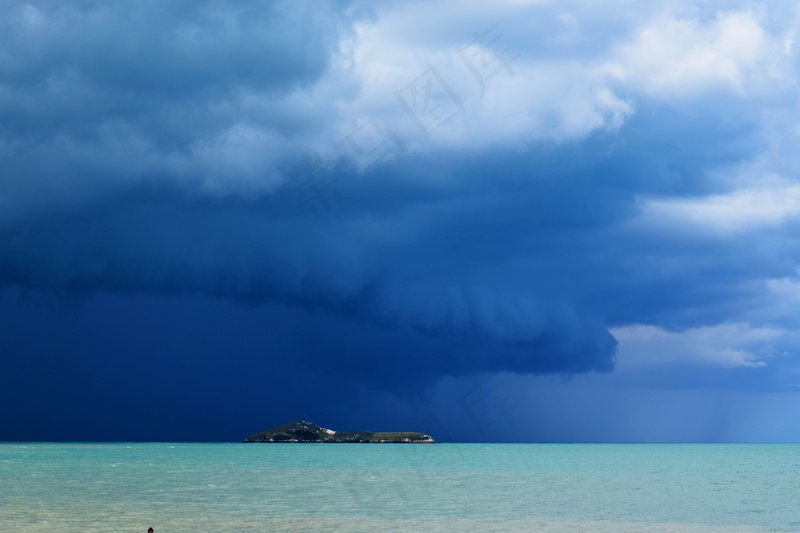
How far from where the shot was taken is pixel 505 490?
2975 inches

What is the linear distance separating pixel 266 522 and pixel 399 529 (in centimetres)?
924

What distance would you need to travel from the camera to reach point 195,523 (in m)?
47.8

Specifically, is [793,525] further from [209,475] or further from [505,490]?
[209,475]

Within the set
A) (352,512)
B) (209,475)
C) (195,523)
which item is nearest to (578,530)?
(352,512)

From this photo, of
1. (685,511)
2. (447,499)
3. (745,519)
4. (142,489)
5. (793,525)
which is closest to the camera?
(793,525)

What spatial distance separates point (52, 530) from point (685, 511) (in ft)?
158

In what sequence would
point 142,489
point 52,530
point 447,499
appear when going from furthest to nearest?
point 142,489
point 447,499
point 52,530

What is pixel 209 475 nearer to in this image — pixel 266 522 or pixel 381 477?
pixel 381 477

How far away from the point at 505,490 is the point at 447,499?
516 inches

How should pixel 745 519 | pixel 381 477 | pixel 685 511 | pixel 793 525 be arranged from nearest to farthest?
pixel 793 525
pixel 745 519
pixel 685 511
pixel 381 477

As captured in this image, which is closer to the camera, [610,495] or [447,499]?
[447,499]

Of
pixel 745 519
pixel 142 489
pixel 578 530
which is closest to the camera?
pixel 578 530

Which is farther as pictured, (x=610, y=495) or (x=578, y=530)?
(x=610, y=495)

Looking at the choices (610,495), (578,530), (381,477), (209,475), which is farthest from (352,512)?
(209,475)
